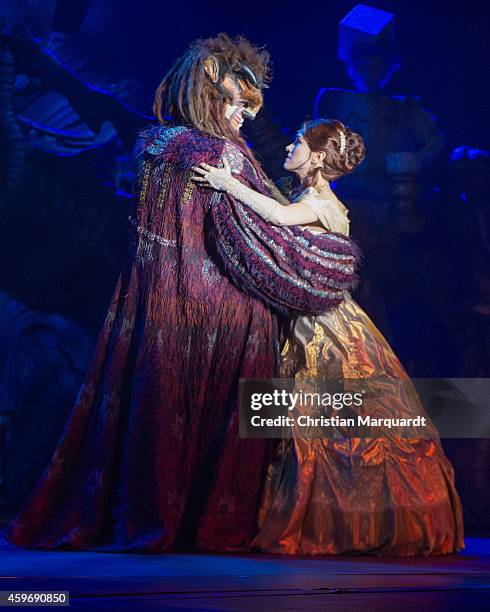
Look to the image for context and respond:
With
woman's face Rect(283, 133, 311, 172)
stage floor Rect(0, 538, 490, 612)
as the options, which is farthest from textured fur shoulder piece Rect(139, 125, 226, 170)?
stage floor Rect(0, 538, 490, 612)

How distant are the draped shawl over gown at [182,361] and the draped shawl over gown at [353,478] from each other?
0.30ft

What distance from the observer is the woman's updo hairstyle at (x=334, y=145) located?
306cm

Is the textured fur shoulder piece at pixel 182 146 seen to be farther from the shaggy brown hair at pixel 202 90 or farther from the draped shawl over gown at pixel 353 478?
the draped shawl over gown at pixel 353 478

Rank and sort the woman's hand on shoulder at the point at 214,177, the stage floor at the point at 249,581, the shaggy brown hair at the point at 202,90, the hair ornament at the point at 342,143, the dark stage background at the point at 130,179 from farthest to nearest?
the dark stage background at the point at 130,179
the hair ornament at the point at 342,143
the shaggy brown hair at the point at 202,90
the woman's hand on shoulder at the point at 214,177
the stage floor at the point at 249,581

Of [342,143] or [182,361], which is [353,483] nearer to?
[182,361]

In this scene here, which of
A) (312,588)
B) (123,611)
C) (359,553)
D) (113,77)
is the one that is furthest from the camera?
(113,77)

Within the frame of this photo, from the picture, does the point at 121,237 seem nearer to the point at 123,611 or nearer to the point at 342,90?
the point at 342,90

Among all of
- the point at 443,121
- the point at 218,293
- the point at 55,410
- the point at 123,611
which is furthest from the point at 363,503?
the point at 443,121

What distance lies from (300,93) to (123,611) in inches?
98.1

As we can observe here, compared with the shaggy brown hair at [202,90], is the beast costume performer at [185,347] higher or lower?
lower

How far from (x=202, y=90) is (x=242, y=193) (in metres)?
0.36

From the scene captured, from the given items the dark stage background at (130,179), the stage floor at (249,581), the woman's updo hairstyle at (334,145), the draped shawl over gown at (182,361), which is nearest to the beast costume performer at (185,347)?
the draped shawl over gown at (182,361)

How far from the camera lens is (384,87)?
3.77m

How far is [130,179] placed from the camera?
3771 millimetres
